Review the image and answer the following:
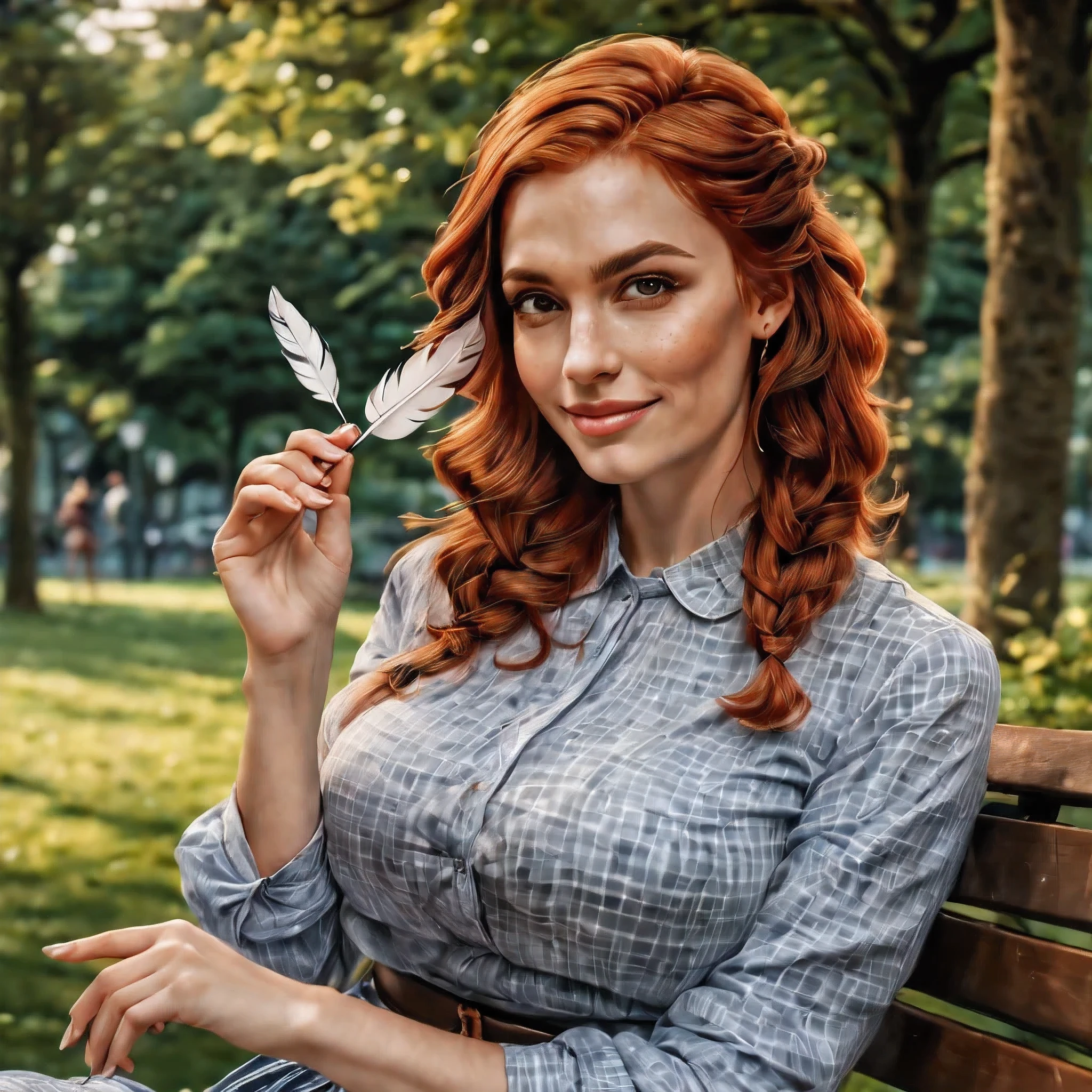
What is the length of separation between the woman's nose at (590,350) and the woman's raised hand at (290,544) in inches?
13.2

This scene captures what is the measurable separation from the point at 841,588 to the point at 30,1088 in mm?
1275

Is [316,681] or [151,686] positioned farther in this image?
[151,686]

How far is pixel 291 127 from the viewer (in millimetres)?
9953

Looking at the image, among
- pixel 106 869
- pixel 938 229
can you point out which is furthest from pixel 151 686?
pixel 938 229

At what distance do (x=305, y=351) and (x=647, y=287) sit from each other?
0.55 meters

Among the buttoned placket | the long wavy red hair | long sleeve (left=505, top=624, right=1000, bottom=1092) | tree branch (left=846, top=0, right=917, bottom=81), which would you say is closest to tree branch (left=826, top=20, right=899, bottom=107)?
tree branch (left=846, top=0, right=917, bottom=81)

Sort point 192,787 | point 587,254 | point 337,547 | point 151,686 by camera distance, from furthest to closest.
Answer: point 151,686 < point 192,787 < point 337,547 < point 587,254

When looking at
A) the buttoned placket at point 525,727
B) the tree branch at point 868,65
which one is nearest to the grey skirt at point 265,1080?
the buttoned placket at point 525,727

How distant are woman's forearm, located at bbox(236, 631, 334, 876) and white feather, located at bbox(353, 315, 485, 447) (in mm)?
353

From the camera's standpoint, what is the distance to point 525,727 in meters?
2.31

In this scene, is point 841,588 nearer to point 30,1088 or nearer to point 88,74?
point 30,1088

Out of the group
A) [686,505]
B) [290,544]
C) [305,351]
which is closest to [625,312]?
[686,505]

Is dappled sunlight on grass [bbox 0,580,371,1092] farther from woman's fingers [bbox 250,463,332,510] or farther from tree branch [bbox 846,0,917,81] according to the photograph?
tree branch [bbox 846,0,917,81]

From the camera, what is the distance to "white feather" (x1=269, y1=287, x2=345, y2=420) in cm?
240
